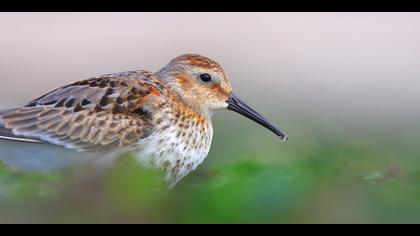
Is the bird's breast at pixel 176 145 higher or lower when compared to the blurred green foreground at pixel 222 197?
higher

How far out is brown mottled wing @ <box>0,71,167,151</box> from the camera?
6.26 m

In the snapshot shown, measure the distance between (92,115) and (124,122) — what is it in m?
0.26

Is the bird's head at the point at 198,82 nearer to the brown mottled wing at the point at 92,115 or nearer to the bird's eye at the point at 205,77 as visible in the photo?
the bird's eye at the point at 205,77

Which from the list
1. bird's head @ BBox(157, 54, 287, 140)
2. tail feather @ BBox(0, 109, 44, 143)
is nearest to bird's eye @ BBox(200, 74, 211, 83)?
bird's head @ BBox(157, 54, 287, 140)

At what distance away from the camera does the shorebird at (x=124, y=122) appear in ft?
20.4

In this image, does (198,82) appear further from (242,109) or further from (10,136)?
(10,136)

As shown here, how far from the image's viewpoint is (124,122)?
6.32 m

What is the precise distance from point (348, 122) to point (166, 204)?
799cm

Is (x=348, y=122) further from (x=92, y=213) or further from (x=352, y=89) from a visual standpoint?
(x=92, y=213)

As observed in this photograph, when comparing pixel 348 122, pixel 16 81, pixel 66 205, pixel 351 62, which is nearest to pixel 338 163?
pixel 66 205

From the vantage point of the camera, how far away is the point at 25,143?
6195 mm

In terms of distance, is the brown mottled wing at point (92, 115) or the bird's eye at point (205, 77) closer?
the brown mottled wing at point (92, 115)

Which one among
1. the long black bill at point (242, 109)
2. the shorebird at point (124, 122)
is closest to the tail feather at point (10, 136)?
the shorebird at point (124, 122)

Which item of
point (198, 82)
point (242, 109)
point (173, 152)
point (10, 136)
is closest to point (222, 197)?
point (173, 152)
